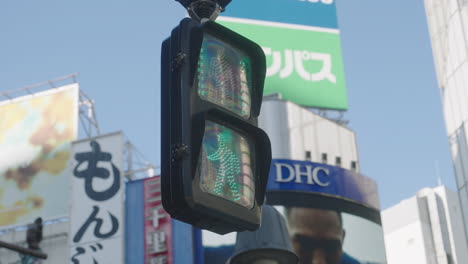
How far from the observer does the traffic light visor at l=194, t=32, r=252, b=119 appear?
4117mm

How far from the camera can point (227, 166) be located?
4027 millimetres

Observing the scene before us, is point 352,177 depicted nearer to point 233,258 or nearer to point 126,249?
point 126,249

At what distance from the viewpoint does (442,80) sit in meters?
49.3

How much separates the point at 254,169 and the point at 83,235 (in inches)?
1478

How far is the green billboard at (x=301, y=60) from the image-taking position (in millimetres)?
44969

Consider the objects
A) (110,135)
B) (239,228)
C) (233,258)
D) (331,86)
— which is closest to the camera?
(239,228)

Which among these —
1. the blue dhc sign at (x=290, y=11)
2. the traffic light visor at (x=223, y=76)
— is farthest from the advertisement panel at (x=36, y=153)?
the traffic light visor at (x=223, y=76)

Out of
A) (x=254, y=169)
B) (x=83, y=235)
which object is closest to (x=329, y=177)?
(x=83, y=235)

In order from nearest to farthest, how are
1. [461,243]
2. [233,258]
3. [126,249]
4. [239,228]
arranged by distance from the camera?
[239,228] < [233,258] < [126,249] < [461,243]

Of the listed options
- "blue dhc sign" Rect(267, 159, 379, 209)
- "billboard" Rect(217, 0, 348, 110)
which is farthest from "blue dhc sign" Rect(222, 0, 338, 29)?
"blue dhc sign" Rect(267, 159, 379, 209)

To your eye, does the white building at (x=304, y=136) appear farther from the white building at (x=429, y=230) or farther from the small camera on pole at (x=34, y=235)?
the white building at (x=429, y=230)

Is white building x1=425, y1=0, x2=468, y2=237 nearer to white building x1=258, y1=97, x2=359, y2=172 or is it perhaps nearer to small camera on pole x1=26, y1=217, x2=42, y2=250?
white building x1=258, y1=97, x2=359, y2=172

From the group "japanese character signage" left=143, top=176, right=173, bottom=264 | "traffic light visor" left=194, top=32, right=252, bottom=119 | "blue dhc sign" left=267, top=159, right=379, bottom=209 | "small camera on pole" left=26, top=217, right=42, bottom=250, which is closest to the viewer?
"traffic light visor" left=194, top=32, right=252, bottom=119

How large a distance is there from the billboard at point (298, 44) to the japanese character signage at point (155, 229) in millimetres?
7397
